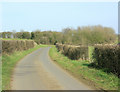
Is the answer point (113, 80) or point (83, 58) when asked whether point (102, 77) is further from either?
point (83, 58)

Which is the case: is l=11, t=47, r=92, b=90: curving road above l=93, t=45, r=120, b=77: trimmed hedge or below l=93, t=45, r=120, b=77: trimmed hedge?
below

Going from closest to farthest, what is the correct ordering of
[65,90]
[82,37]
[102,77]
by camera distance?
[65,90] < [102,77] < [82,37]

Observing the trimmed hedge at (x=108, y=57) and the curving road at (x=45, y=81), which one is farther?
the trimmed hedge at (x=108, y=57)

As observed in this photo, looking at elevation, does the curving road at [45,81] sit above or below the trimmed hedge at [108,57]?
below

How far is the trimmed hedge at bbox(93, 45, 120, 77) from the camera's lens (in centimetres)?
990

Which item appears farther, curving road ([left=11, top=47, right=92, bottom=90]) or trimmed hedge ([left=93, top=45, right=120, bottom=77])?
trimmed hedge ([left=93, top=45, right=120, bottom=77])

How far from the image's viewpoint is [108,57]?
36.9 feet

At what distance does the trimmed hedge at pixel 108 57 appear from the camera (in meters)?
9.90

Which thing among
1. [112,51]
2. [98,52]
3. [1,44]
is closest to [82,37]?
[1,44]

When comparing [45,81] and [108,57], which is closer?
[45,81]

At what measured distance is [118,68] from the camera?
32.0 ft

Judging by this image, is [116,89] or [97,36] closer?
[116,89]

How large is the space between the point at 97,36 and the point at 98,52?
1971 centimetres

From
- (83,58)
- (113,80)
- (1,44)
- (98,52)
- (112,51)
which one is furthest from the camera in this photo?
(1,44)
